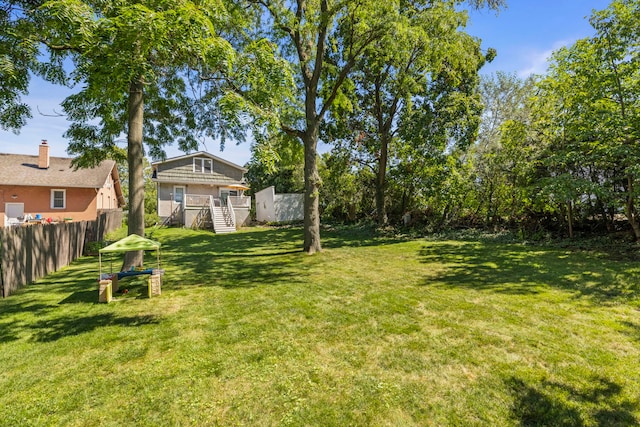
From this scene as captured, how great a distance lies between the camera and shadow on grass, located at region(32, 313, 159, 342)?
4.13 metres

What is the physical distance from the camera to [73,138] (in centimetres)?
809

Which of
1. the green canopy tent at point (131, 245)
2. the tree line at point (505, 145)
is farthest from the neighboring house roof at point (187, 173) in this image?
the green canopy tent at point (131, 245)

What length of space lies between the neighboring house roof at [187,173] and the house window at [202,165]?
0.77 ft

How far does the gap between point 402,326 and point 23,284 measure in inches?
315

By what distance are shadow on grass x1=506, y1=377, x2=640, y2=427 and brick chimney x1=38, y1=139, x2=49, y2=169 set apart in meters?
28.4

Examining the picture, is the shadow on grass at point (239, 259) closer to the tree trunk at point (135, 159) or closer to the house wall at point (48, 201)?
the tree trunk at point (135, 159)

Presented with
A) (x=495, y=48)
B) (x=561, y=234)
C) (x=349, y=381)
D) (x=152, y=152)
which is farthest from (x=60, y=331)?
(x=495, y=48)

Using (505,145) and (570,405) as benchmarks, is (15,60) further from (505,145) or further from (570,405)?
(505,145)

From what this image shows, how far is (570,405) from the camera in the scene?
2.57 metres

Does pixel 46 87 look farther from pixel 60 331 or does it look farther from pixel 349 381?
pixel 349 381

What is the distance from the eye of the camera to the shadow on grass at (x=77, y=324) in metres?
4.13

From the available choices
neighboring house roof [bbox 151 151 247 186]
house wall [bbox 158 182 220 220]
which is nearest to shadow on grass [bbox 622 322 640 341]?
house wall [bbox 158 182 220 220]

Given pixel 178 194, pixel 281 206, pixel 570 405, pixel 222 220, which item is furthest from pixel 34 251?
pixel 281 206

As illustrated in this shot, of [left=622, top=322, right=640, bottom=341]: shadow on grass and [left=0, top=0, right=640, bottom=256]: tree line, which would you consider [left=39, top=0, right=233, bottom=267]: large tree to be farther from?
[left=622, top=322, right=640, bottom=341]: shadow on grass
